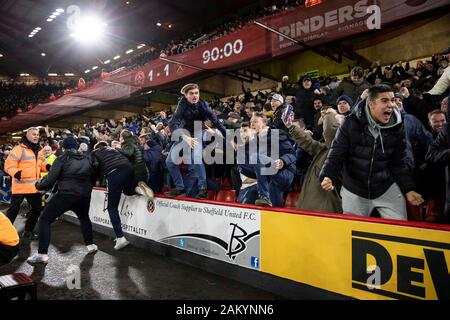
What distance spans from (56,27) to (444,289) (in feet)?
101

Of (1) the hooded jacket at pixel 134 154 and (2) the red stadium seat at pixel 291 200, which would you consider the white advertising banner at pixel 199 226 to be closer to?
(1) the hooded jacket at pixel 134 154

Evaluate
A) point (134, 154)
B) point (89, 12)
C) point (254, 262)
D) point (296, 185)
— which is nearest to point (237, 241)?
A: point (254, 262)

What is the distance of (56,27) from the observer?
27203 millimetres

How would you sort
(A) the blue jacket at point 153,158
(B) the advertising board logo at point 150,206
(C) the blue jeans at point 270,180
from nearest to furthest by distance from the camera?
(C) the blue jeans at point 270,180, (B) the advertising board logo at point 150,206, (A) the blue jacket at point 153,158

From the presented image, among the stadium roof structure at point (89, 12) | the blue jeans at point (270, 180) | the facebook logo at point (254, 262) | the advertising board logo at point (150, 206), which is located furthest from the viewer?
the stadium roof structure at point (89, 12)

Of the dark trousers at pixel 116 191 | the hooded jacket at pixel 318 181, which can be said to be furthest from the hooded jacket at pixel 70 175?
the hooded jacket at pixel 318 181

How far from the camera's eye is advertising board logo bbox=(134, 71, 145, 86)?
52.9ft

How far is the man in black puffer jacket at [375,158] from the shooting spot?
3.10 meters

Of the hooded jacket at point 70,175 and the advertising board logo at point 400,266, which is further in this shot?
the hooded jacket at point 70,175

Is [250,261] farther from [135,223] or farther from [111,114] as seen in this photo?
Answer: [111,114]

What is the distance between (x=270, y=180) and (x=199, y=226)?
3.89 feet

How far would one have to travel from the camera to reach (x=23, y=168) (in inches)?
269

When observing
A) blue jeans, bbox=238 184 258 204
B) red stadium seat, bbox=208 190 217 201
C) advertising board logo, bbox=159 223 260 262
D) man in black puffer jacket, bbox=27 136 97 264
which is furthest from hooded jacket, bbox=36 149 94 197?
blue jeans, bbox=238 184 258 204
